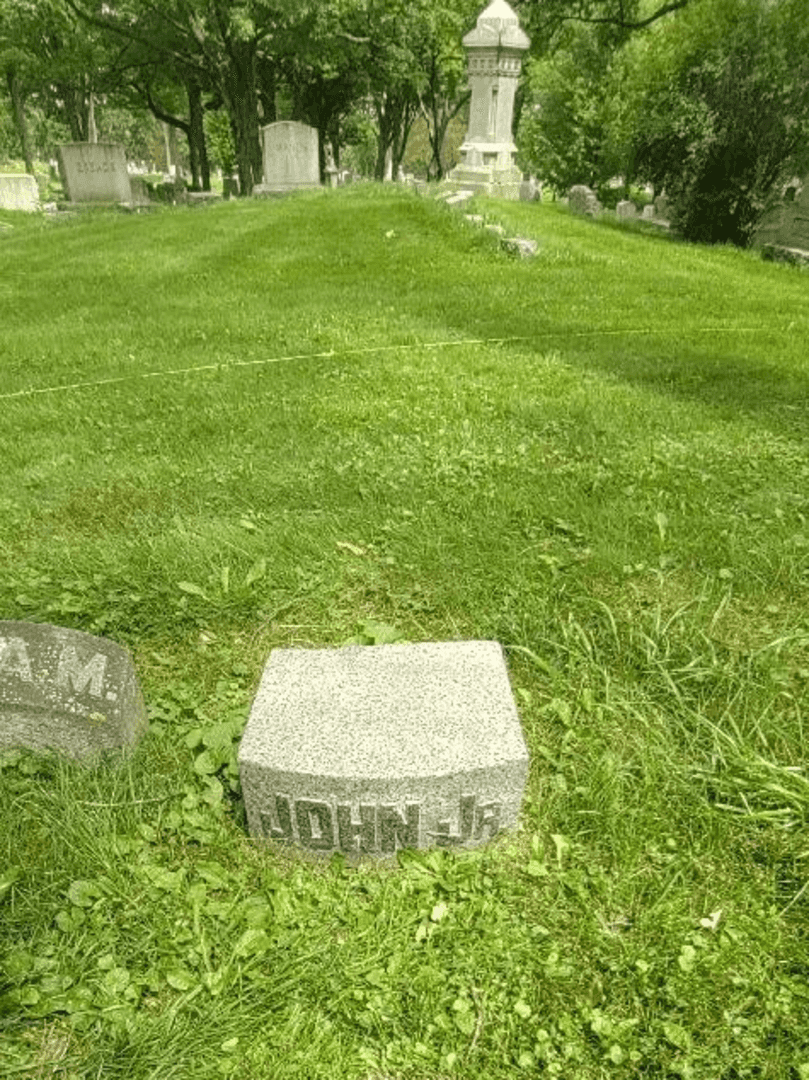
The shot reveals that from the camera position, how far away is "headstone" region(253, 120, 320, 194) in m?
21.6

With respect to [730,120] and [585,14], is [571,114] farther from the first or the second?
[585,14]

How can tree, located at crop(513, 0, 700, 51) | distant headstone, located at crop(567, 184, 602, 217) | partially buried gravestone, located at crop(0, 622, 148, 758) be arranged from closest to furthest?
partially buried gravestone, located at crop(0, 622, 148, 758), tree, located at crop(513, 0, 700, 51), distant headstone, located at crop(567, 184, 602, 217)

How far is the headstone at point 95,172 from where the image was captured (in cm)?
2361

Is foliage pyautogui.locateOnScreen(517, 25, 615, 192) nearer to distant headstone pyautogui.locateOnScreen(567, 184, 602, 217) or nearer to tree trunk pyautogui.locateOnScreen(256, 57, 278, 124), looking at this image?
distant headstone pyautogui.locateOnScreen(567, 184, 602, 217)

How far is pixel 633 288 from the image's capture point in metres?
10.7

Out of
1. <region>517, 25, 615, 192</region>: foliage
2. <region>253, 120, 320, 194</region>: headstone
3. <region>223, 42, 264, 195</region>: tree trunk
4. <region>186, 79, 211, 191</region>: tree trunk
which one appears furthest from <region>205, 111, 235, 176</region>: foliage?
<region>253, 120, 320, 194</region>: headstone

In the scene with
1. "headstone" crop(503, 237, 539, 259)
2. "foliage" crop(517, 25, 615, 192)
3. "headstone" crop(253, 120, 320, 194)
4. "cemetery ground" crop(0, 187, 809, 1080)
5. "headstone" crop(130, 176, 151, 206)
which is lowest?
"cemetery ground" crop(0, 187, 809, 1080)

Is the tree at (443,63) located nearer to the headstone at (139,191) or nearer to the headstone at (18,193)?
the headstone at (139,191)

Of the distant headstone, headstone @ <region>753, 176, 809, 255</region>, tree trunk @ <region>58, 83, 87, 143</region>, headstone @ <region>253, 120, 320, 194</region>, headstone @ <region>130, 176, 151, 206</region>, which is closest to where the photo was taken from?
headstone @ <region>753, 176, 809, 255</region>

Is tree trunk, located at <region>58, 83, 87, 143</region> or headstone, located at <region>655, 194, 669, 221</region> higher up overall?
tree trunk, located at <region>58, 83, 87, 143</region>

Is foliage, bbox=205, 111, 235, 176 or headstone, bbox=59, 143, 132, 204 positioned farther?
foliage, bbox=205, 111, 235, 176

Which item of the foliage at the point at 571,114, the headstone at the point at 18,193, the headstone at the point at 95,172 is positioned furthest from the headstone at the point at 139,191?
the foliage at the point at 571,114

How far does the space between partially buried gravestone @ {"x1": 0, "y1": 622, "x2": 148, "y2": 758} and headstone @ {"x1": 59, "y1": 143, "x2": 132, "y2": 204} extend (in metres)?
26.0

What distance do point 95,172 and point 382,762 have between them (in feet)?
89.8
